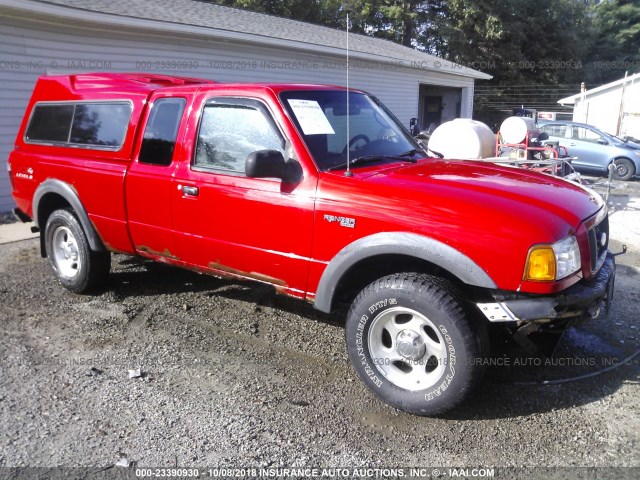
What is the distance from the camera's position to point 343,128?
12.9 ft

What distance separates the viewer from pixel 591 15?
147ft

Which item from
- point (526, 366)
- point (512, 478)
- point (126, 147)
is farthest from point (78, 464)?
point (526, 366)

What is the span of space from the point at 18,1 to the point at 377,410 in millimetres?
8238

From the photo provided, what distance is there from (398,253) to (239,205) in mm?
1257

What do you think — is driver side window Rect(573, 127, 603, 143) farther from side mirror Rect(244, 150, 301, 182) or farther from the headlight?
side mirror Rect(244, 150, 301, 182)

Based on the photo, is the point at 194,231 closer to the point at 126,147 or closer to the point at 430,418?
the point at 126,147

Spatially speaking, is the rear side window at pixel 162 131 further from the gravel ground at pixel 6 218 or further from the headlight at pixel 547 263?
the gravel ground at pixel 6 218

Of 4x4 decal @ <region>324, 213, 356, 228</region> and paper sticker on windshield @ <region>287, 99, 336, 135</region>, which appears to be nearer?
4x4 decal @ <region>324, 213, 356, 228</region>

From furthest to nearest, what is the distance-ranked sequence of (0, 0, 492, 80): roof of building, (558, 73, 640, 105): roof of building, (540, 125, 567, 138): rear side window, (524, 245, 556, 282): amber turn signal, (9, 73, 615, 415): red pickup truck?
(558, 73, 640, 105): roof of building < (540, 125, 567, 138): rear side window < (0, 0, 492, 80): roof of building < (9, 73, 615, 415): red pickup truck < (524, 245, 556, 282): amber turn signal

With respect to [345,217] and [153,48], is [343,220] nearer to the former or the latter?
[345,217]

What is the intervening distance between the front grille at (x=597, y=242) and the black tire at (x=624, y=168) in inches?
531

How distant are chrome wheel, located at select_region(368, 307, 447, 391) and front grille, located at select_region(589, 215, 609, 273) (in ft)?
3.54

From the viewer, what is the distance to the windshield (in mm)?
3684

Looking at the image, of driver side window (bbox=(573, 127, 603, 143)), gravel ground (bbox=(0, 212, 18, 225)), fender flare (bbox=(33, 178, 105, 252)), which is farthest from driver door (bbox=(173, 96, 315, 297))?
driver side window (bbox=(573, 127, 603, 143))
